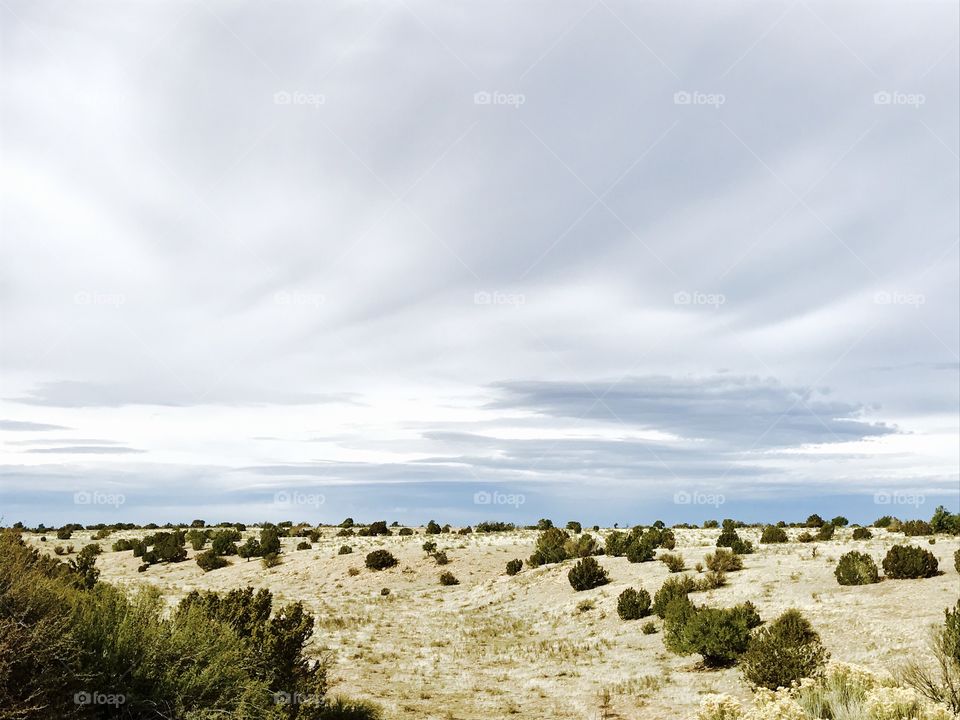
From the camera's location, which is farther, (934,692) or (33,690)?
(934,692)

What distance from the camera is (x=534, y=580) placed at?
33312 millimetres

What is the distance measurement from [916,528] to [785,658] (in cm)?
2942

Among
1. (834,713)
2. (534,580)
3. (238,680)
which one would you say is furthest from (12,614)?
(534,580)

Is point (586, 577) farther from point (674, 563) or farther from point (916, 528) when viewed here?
point (916, 528)

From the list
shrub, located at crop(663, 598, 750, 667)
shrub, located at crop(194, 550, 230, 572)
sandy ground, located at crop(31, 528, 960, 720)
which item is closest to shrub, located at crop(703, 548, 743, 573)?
sandy ground, located at crop(31, 528, 960, 720)

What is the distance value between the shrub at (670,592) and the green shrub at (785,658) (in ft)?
23.8

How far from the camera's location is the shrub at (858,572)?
22266 millimetres

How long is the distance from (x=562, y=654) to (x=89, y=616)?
49.7ft

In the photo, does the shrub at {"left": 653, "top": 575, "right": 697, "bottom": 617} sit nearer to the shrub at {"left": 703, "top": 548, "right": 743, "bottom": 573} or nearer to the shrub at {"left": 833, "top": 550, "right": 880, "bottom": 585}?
the shrub at {"left": 703, "top": 548, "right": 743, "bottom": 573}

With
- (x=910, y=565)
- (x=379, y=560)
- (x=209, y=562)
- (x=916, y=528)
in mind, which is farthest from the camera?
(x=209, y=562)

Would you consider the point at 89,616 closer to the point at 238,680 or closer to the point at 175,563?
the point at 238,680

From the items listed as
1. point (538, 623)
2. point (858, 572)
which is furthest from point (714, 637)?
point (538, 623)

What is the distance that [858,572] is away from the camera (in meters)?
22.5

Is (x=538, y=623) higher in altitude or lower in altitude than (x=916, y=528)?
lower
